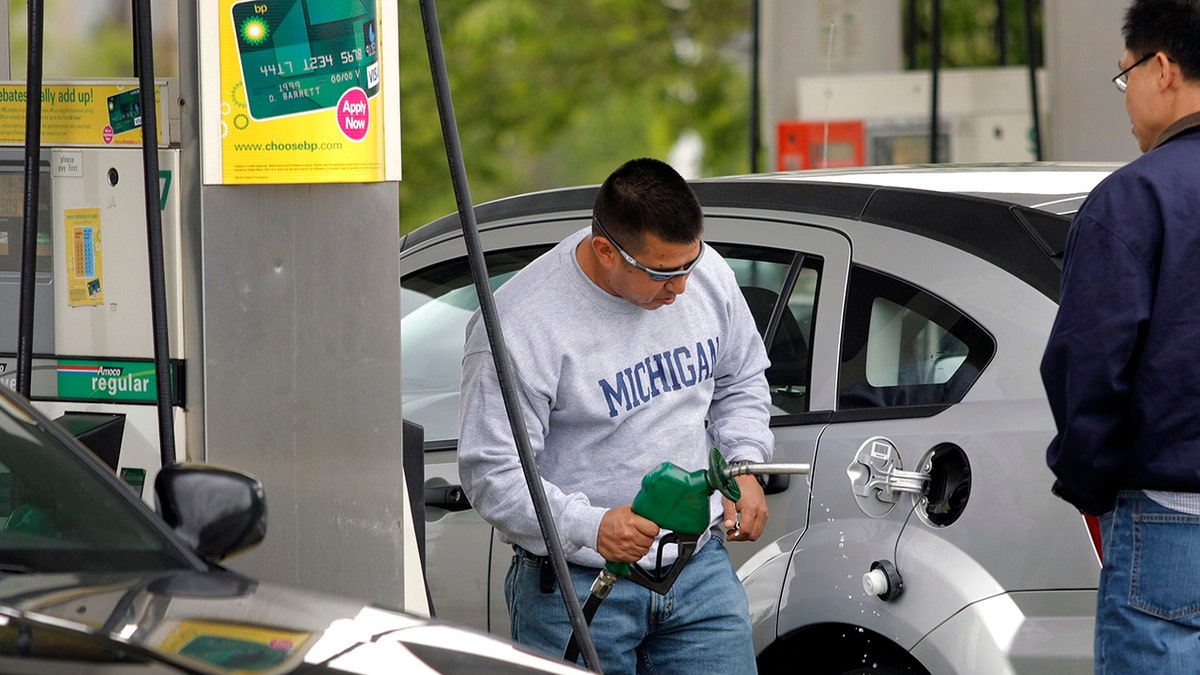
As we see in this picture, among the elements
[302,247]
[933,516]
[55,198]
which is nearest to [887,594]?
[933,516]

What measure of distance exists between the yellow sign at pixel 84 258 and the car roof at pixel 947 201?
4.48 feet

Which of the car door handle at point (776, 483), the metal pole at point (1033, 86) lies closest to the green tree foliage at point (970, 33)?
the metal pole at point (1033, 86)

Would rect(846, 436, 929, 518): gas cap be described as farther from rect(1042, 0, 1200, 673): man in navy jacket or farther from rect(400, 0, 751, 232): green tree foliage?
rect(400, 0, 751, 232): green tree foliage

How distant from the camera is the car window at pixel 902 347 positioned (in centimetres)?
364

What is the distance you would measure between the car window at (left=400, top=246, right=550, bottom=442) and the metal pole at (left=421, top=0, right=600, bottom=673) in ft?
4.44

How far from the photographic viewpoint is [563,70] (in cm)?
1736

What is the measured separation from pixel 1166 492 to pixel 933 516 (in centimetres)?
66

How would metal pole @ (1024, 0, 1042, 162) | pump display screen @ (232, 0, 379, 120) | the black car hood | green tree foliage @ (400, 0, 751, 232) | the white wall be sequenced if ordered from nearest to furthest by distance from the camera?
1. the black car hood
2. pump display screen @ (232, 0, 379, 120)
3. metal pole @ (1024, 0, 1042, 162)
4. the white wall
5. green tree foliage @ (400, 0, 751, 232)

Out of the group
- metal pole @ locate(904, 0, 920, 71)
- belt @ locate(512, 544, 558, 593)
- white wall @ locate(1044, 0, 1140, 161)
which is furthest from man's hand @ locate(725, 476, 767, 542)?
metal pole @ locate(904, 0, 920, 71)

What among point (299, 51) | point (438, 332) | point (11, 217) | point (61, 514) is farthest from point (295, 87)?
point (438, 332)

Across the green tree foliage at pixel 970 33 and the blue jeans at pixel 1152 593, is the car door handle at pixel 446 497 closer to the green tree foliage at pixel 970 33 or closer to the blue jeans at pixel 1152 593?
the blue jeans at pixel 1152 593

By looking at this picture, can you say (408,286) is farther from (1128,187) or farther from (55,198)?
(1128,187)

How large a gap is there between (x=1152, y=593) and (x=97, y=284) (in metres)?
2.25

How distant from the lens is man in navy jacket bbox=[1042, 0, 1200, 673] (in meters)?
2.91
